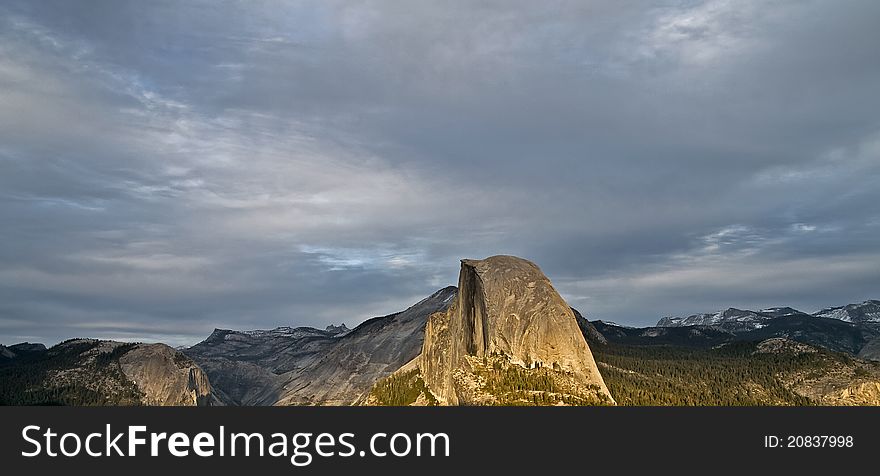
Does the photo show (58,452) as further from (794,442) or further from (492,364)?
(492,364)

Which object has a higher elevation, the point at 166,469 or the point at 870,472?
the point at 166,469

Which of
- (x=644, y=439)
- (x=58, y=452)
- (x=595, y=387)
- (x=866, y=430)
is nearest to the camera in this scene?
(x=58, y=452)

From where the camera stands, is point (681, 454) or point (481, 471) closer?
point (481, 471)

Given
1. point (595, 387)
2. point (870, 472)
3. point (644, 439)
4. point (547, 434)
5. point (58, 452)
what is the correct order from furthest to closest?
1. point (595, 387)
2. point (547, 434)
3. point (644, 439)
4. point (870, 472)
5. point (58, 452)

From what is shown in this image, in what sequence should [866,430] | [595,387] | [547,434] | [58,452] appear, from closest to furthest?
[58,452], [547,434], [866,430], [595,387]

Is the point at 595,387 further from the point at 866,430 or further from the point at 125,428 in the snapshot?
the point at 125,428

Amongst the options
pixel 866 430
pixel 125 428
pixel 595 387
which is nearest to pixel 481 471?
pixel 125 428

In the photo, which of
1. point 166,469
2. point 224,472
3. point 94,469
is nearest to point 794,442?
point 224,472

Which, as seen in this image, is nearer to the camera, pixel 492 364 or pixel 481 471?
pixel 481 471

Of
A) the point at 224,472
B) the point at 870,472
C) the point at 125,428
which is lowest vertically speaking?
the point at 870,472
